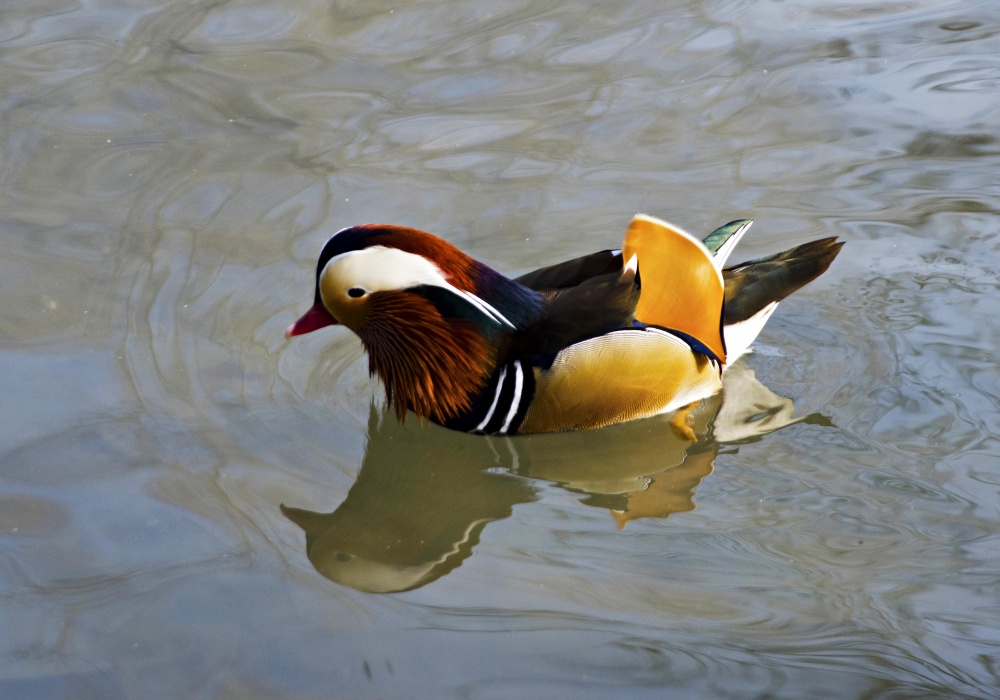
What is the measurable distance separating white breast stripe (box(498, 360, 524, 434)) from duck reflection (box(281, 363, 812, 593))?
114mm

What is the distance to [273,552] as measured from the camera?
3.22m

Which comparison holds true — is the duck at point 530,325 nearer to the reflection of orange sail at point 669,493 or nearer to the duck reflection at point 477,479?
the duck reflection at point 477,479

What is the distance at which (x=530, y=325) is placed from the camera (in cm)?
350

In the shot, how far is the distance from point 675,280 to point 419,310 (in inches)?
32.8

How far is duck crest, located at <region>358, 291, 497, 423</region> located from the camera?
3520mm

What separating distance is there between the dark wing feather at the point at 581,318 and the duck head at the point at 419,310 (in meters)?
0.05

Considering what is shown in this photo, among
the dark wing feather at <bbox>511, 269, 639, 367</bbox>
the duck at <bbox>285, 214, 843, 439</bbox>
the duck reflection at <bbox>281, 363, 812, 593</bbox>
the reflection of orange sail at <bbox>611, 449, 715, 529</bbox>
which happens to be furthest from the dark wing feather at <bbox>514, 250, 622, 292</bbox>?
the reflection of orange sail at <bbox>611, 449, 715, 529</bbox>

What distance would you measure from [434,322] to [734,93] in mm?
2744

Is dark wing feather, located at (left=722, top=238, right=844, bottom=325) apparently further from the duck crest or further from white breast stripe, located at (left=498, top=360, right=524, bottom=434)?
the duck crest

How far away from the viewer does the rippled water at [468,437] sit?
2.89 m

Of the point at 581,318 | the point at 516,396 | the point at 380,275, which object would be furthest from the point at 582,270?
the point at 380,275

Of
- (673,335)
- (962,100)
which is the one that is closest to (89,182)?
(673,335)

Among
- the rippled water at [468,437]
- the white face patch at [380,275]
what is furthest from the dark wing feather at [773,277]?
the white face patch at [380,275]

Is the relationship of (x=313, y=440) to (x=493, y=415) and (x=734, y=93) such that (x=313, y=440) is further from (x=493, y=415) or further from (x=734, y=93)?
(x=734, y=93)
